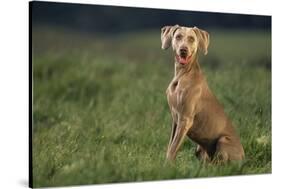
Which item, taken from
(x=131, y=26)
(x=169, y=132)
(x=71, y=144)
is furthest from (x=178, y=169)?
(x=131, y=26)

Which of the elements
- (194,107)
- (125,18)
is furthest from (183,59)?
(125,18)

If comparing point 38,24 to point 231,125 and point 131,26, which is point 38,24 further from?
point 231,125

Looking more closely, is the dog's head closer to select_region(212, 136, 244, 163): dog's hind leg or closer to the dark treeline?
the dark treeline

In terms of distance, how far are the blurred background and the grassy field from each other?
0.03 feet

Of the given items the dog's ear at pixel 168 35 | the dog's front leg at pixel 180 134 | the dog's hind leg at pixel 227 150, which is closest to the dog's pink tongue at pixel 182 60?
the dog's ear at pixel 168 35

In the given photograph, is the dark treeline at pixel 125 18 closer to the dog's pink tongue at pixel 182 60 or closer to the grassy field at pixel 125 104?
the grassy field at pixel 125 104

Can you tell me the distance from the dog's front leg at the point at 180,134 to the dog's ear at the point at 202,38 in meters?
0.71

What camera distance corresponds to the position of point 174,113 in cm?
760

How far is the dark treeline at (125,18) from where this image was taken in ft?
25.0

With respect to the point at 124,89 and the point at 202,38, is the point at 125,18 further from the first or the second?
the point at 124,89

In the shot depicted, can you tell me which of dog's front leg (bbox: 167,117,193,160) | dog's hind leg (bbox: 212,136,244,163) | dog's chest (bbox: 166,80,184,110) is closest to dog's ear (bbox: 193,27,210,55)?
dog's chest (bbox: 166,80,184,110)

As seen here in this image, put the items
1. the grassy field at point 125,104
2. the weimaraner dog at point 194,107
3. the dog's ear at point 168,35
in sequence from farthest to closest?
the dog's ear at point 168,35 < the weimaraner dog at point 194,107 < the grassy field at point 125,104

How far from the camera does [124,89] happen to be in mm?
9281
